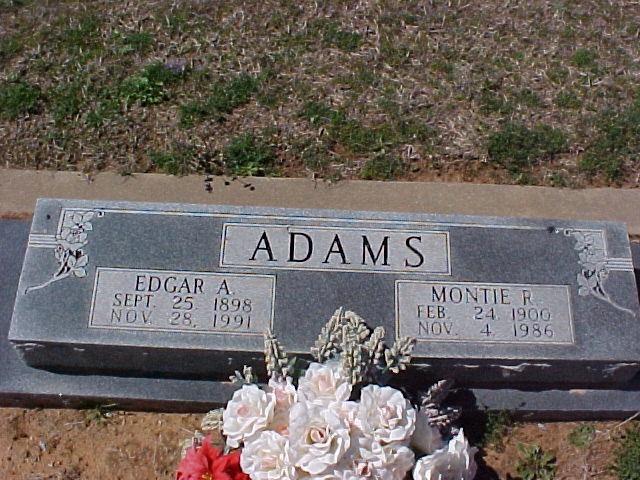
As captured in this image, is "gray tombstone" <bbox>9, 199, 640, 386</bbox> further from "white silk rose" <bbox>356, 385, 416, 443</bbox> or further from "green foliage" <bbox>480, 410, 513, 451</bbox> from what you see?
"white silk rose" <bbox>356, 385, 416, 443</bbox>

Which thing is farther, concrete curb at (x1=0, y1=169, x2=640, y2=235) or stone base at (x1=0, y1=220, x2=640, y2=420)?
concrete curb at (x1=0, y1=169, x2=640, y2=235)

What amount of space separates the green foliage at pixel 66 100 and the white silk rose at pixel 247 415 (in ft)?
9.18

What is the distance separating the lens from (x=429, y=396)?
3451mm

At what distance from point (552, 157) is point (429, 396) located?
217 cm

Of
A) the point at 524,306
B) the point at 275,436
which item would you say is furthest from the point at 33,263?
the point at 524,306

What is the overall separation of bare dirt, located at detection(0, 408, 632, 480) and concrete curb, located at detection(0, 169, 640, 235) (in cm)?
131

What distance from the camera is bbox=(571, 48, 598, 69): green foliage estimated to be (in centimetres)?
548

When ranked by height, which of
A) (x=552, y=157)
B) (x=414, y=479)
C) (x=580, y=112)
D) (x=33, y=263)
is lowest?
(x=414, y=479)

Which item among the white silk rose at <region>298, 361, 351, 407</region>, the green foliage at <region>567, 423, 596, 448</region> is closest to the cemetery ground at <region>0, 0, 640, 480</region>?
the green foliage at <region>567, 423, 596, 448</region>

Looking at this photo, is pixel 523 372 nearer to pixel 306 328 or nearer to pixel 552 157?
pixel 306 328

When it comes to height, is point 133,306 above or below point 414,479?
above

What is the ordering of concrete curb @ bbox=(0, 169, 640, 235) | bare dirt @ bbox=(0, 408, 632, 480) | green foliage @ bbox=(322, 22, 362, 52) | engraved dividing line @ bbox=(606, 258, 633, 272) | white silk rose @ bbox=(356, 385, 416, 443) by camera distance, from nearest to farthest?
white silk rose @ bbox=(356, 385, 416, 443) < bare dirt @ bbox=(0, 408, 632, 480) < engraved dividing line @ bbox=(606, 258, 633, 272) < concrete curb @ bbox=(0, 169, 640, 235) < green foliage @ bbox=(322, 22, 362, 52)

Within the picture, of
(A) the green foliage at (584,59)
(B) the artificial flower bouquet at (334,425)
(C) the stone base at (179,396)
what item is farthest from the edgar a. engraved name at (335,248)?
(A) the green foliage at (584,59)

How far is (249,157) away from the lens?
4.87 meters
